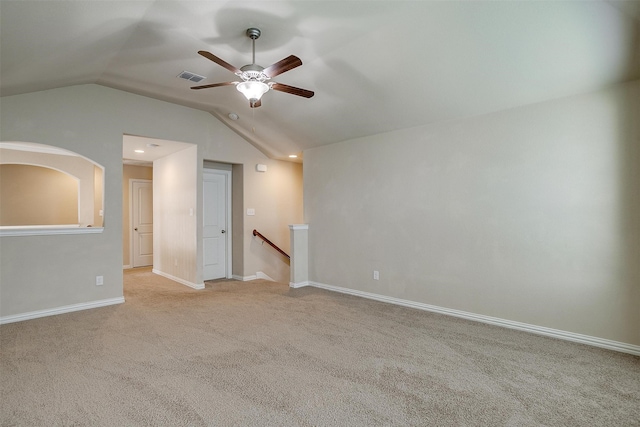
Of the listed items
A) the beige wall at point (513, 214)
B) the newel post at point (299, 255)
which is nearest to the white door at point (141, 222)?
the newel post at point (299, 255)

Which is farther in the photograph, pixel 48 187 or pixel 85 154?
pixel 48 187

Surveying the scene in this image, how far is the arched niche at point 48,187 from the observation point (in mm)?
5863

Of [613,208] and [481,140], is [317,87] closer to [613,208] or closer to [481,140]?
[481,140]

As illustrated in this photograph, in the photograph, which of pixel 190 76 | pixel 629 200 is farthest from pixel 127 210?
pixel 629 200

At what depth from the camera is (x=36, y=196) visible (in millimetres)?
6316

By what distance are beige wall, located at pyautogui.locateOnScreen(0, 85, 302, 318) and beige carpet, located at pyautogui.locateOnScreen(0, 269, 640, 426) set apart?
43cm

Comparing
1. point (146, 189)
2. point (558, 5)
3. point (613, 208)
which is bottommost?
point (613, 208)

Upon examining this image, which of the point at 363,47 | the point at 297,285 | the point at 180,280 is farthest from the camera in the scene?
the point at 180,280

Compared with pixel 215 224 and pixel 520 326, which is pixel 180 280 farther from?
pixel 520 326

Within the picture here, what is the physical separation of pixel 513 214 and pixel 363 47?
2.29 metres

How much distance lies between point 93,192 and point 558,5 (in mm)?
7335

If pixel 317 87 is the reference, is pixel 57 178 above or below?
below

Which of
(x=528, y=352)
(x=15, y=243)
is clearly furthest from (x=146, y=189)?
(x=528, y=352)

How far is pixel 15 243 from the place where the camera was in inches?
154
